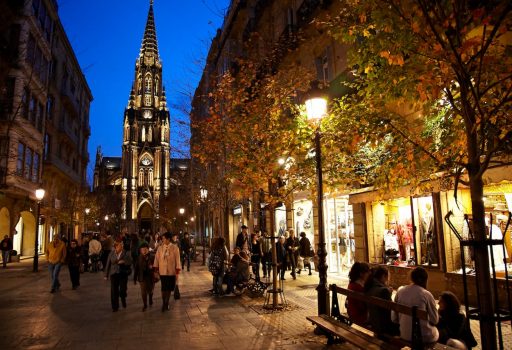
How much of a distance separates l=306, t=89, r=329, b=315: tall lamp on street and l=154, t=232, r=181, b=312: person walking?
3.79m

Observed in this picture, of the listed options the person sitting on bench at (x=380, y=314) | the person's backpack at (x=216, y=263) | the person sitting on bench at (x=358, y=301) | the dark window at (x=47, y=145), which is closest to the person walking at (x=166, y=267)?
the person's backpack at (x=216, y=263)

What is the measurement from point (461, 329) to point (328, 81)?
14964 millimetres

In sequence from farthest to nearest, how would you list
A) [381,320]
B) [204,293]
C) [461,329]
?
1. [204,293]
2. [381,320]
3. [461,329]

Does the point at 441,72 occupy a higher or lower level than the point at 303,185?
higher

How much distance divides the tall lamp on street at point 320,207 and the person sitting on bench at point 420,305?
2763 millimetres

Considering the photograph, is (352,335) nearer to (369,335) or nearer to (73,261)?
(369,335)

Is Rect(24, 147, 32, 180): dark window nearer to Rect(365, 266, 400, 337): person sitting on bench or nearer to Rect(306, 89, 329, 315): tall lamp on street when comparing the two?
Rect(306, 89, 329, 315): tall lamp on street

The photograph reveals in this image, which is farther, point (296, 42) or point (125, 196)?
point (125, 196)

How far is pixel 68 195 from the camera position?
134ft

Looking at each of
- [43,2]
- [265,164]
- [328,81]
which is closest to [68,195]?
[43,2]

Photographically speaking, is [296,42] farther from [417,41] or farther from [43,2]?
[43,2]

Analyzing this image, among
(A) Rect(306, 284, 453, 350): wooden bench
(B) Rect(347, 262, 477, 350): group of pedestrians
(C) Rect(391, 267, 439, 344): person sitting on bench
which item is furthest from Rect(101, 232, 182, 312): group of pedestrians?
(C) Rect(391, 267, 439, 344): person sitting on bench

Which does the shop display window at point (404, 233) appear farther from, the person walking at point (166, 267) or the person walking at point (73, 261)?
the person walking at point (73, 261)

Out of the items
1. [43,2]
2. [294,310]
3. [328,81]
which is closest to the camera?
[294,310]
